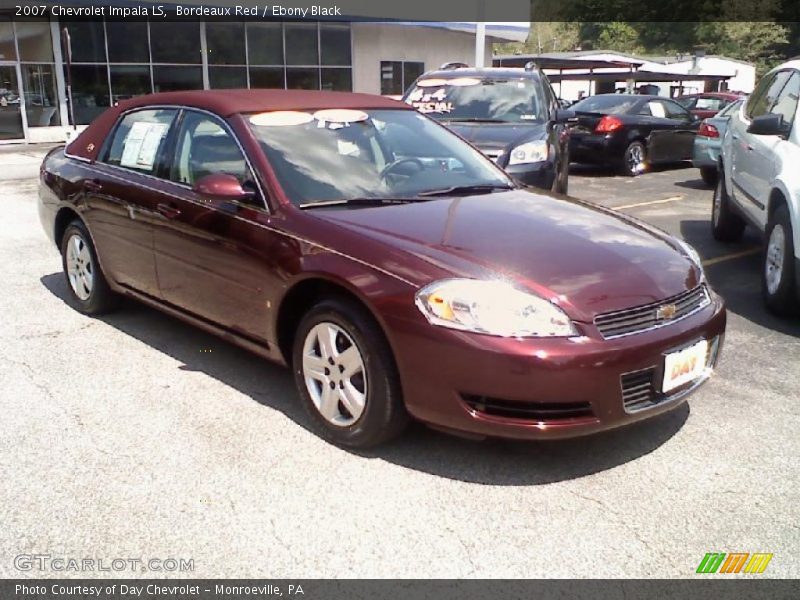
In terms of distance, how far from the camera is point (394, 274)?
10.6 ft

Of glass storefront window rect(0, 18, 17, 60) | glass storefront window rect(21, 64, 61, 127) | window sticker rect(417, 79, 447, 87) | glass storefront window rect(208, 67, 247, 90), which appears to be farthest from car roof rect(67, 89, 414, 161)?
glass storefront window rect(208, 67, 247, 90)

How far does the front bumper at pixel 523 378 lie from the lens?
2996 mm

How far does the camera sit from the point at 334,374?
3.51m

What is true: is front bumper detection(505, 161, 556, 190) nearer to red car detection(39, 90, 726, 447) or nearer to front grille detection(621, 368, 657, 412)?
red car detection(39, 90, 726, 447)

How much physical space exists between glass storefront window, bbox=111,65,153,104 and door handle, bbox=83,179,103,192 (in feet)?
64.3

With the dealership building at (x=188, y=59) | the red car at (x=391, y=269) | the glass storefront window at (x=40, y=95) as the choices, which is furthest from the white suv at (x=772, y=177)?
the glass storefront window at (x=40, y=95)

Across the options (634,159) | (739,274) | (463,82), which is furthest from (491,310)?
(634,159)

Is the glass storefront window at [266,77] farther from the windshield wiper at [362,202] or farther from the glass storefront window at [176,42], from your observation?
the windshield wiper at [362,202]

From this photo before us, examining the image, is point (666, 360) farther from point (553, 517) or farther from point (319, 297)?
point (319, 297)

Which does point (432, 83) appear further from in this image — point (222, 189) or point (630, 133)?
point (630, 133)

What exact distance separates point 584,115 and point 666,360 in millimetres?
11459

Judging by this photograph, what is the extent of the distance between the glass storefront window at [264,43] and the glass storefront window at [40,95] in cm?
625

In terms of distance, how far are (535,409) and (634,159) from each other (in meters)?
11.8

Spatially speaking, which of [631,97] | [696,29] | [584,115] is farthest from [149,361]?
[696,29]
